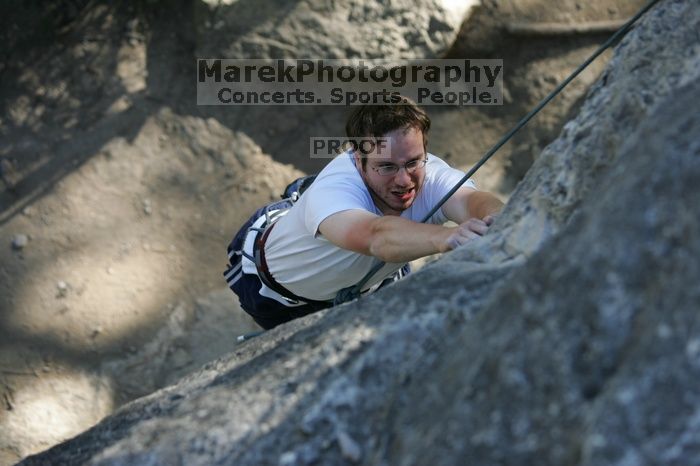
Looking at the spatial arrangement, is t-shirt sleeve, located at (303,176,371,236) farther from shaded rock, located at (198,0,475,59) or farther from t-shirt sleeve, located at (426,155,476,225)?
shaded rock, located at (198,0,475,59)

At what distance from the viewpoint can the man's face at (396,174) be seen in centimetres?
228

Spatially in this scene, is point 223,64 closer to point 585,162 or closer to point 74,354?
point 74,354

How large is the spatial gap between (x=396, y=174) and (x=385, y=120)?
0.15 meters

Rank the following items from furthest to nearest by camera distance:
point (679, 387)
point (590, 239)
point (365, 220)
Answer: point (365, 220)
point (590, 239)
point (679, 387)

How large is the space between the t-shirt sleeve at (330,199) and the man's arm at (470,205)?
0.22 meters

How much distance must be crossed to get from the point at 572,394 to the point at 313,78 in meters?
3.52

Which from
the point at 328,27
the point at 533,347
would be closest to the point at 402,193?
the point at 533,347

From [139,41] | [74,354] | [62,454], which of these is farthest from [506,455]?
[139,41]

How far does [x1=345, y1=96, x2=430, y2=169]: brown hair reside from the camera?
2.32 metres

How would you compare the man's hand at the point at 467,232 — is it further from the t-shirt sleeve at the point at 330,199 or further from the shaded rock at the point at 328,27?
the shaded rock at the point at 328,27

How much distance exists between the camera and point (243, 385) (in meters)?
1.45

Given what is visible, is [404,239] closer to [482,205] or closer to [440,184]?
[482,205]

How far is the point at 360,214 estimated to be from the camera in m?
2.10

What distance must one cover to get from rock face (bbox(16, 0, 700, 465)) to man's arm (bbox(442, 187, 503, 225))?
16.2 inches
